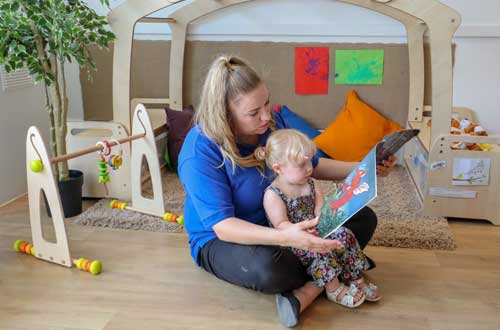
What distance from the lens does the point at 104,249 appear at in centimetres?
164

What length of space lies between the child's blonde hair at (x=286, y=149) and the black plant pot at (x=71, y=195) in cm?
102

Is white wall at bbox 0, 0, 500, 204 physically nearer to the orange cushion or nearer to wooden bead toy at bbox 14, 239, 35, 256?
the orange cushion

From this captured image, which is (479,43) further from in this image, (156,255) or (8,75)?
(8,75)

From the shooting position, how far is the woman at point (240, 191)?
116 centimetres

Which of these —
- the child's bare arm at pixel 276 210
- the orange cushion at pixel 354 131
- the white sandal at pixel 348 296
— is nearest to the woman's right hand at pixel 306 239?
the child's bare arm at pixel 276 210

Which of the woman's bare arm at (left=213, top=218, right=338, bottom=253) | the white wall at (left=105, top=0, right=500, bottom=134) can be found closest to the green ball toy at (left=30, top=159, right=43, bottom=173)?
the woman's bare arm at (left=213, top=218, right=338, bottom=253)

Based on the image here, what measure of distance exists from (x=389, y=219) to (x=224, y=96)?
1007 mm

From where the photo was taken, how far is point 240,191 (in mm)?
1268

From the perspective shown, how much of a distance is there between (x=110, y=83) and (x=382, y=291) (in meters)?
1.94

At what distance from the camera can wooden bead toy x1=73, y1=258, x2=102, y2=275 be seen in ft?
4.77

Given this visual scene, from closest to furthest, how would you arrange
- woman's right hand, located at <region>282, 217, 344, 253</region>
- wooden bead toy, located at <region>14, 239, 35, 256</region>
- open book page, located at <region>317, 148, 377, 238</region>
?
open book page, located at <region>317, 148, 377, 238</region>
woman's right hand, located at <region>282, 217, 344, 253</region>
wooden bead toy, located at <region>14, 239, 35, 256</region>

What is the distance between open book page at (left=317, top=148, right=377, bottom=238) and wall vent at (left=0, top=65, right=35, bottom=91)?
1667mm

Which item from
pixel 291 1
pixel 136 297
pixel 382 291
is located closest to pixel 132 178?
pixel 136 297

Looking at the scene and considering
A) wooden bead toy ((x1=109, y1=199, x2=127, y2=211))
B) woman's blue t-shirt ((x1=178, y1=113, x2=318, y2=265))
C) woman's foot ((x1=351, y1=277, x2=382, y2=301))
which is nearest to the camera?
woman's blue t-shirt ((x1=178, y1=113, x2=318, y2=265))
